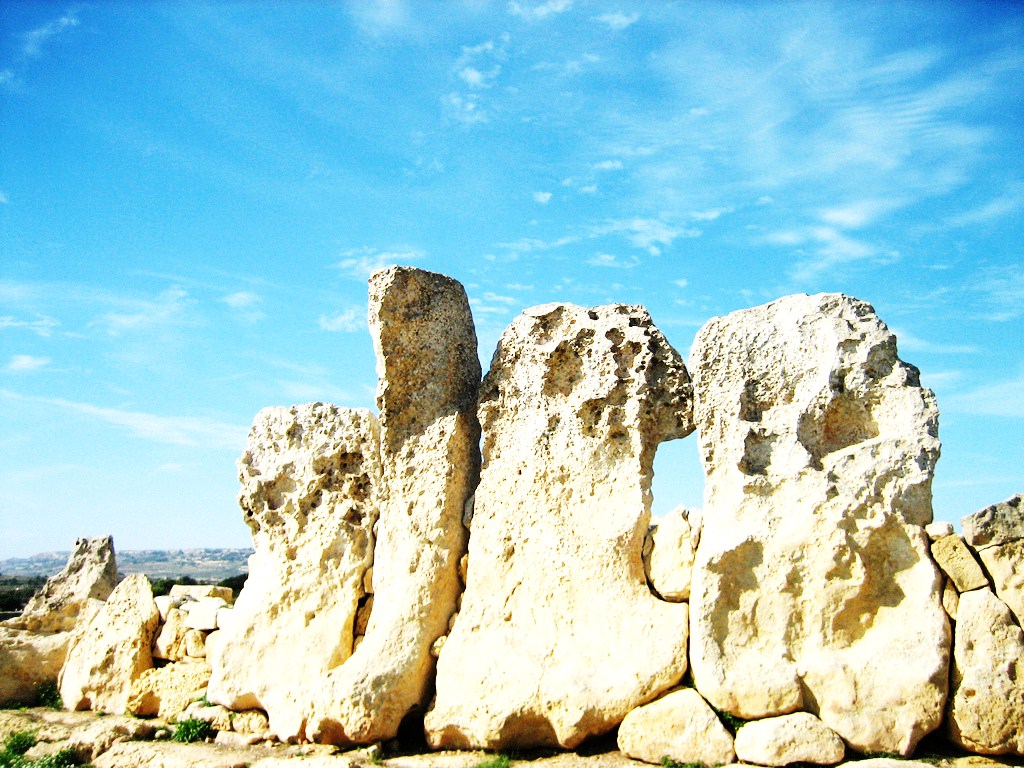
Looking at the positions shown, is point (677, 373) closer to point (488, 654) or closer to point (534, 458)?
point (534, 458)

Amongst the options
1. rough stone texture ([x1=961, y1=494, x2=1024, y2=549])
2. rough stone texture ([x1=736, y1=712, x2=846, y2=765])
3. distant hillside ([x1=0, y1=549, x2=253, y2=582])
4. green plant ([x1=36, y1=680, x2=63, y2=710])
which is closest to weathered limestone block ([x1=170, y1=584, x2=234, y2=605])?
green plant ([x1=36, y1=680, x2=63, y2=710])

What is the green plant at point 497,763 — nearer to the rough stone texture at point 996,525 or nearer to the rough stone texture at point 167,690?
the rough stone texture at point 167,690

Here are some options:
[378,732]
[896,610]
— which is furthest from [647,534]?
[378,732]

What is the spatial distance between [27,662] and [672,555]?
304 inches

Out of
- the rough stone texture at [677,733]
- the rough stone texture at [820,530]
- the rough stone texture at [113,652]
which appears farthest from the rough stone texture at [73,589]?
the rough stone texture at [820,530]

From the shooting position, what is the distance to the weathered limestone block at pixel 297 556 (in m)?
8.76

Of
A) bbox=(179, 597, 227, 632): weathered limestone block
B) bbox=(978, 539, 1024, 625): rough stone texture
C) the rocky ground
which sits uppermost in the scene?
bbox=(978, 539, 1024, 625): rough stone texture

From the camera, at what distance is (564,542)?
8.00 meters

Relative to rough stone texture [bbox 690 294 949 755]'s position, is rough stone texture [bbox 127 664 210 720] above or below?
below

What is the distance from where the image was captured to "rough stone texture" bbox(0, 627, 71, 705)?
34.6ft

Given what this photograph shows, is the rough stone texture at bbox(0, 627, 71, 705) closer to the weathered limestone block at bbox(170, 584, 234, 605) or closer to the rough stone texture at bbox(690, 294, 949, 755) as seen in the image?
the weathered limestone block at bbox(170, 584, 234, 605)

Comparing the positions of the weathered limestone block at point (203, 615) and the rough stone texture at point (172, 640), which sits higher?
the weathered limestone block at point (203, 615)

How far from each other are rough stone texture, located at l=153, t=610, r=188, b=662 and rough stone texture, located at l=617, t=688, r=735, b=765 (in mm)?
5296

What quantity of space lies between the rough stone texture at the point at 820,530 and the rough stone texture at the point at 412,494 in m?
2.36
